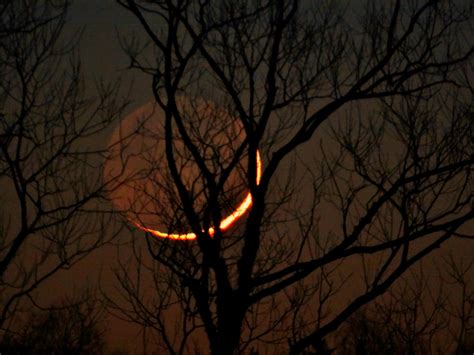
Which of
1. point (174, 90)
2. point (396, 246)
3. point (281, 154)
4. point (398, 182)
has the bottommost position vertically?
point (396, 246)

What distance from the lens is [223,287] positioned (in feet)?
20.6

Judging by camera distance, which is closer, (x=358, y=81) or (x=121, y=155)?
(x=358, y=81)

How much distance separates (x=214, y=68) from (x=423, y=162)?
2101 millimetres

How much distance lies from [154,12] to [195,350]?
3422mm

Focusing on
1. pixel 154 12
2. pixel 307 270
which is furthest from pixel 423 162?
pixel 154 12

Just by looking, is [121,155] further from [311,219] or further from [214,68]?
[311,219]

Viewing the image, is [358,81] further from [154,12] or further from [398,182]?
[154,12]

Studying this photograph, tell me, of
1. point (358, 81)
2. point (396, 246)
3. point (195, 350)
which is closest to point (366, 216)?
point (396, 246)

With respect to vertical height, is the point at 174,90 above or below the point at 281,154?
above

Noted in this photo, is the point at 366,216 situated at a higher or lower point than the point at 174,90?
lower

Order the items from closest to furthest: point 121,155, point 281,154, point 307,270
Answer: point 307,270 → point 281,154 → point 121,155

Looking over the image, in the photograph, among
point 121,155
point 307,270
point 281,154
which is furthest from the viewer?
point 121,155

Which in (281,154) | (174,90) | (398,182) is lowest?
(398,182)

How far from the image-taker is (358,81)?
21.5 ft
